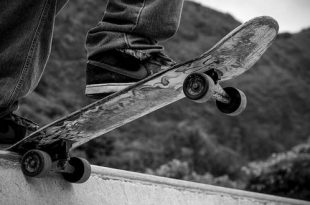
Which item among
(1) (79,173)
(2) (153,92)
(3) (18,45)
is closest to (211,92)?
(2) (153,92)

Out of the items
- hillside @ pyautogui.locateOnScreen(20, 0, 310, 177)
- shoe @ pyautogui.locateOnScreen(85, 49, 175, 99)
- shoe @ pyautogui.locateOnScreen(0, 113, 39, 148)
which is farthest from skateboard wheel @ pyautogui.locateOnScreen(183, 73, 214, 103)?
hillside @ pyautogui.locateOnScreen(20, 0, 310, 177)

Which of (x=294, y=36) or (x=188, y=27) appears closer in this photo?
(x=188, y=27)

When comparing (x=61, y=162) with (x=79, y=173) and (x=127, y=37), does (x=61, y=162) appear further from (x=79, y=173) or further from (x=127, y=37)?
(x=127, y=37)

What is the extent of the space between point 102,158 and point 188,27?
19.7 m

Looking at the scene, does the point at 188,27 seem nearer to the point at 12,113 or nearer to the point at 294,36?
the point at 294,36

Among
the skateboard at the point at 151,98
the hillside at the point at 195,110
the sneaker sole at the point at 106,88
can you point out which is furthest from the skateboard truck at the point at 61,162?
the hillside at the point at 195,110

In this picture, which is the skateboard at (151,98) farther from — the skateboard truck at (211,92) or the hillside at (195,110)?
the hillside at (195,110)

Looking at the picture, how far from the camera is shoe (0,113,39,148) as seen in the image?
5.13 feet

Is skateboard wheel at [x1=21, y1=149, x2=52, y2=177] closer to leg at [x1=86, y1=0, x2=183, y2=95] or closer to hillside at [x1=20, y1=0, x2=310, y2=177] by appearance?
leg at [x1=86, y1=0, x2=183, y2=95]

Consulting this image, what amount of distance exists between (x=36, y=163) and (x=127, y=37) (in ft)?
1.80

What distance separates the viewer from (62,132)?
1.60m

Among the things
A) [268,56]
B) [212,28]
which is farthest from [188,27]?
[268,56]

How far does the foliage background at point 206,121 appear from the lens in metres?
7.27

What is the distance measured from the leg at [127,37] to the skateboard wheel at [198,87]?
0.17 m
